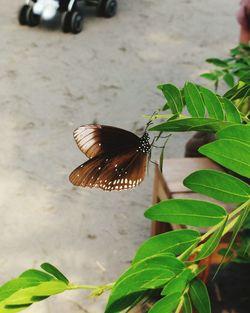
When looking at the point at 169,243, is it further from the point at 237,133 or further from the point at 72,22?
the point at 72,22

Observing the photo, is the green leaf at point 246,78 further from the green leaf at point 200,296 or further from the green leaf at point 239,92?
the green leaf at point 200,296

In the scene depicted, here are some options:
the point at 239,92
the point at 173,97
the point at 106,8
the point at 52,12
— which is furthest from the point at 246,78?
the point at 106,8

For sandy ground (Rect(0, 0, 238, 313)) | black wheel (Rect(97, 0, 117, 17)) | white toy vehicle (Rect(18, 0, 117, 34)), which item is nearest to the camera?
sandy ground (Rect(0, 0, 238, 313))

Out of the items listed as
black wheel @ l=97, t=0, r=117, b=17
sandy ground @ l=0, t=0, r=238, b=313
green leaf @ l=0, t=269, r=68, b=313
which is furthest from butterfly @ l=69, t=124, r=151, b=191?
black wheel @ l=97, t=0, r=117, b=17

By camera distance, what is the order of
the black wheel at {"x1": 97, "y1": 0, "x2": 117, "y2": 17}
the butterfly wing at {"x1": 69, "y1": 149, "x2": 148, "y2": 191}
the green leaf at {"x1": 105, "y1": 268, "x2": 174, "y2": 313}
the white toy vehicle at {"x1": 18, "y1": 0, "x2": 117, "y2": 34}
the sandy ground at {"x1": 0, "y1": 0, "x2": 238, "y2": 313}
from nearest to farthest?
1. the green leaf at {"x1": 105, "y1": 268, "x2": 174, "y2": 313}
2. the butterfly wing at {"x1": 69, "y1": 149, "x2": 148, "y2": 191}
3. the sandy ground at {"x1": 0, "y1": 0, "x2": 238, "y2": 313}
4. the white toy vehicle at {"x1": 18, "y1": 0, "x2": 117, "y2": 34}
5. the black wheel at {"x1": 97, "y1": 0, "x2": 117, "y2": 17}

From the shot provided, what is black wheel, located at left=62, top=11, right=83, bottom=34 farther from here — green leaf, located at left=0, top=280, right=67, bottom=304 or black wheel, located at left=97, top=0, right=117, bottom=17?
green leaf, located at left=0, top=280, right=67, bottom=304

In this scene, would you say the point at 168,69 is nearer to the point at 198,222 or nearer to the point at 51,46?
the point at 51,46
